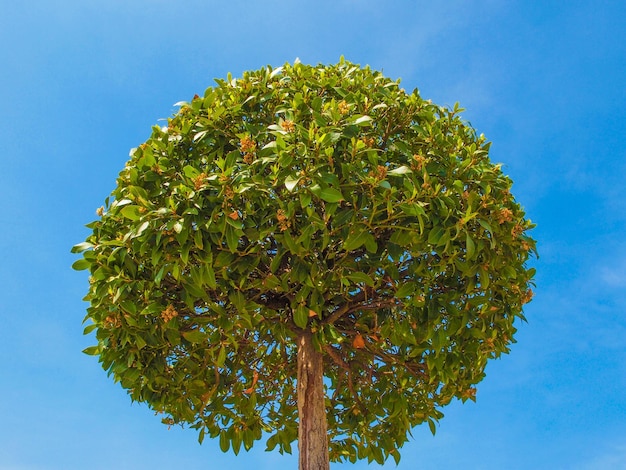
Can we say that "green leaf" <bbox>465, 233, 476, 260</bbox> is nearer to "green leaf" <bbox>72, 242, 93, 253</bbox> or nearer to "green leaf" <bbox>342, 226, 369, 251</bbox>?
"green leaf" <bbox>342, 226, 369, 251</bbox>

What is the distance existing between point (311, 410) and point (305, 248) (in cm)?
209

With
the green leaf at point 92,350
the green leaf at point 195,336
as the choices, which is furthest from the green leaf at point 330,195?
the green leaf at point 92,350

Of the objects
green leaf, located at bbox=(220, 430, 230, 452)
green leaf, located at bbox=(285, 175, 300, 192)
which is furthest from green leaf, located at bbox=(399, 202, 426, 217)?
green leaf, located at bbox=(220, 430, 230, 452)

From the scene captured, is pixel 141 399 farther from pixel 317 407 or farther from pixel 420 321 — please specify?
pixel 420 321

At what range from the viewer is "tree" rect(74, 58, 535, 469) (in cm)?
500

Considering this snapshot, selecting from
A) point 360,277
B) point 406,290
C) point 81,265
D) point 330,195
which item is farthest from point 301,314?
point 81,265

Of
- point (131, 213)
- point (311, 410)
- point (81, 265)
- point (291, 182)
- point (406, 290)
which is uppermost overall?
point (131, 213)

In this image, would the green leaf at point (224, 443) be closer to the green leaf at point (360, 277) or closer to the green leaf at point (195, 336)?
the green leaf at point (195, 336)

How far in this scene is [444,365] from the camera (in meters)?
5.82

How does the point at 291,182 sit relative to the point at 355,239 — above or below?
above

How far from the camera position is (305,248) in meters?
5.05

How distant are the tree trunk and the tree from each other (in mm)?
15

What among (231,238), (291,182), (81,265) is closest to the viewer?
(291,182)

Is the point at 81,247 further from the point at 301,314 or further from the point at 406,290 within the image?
the point at 406,290
